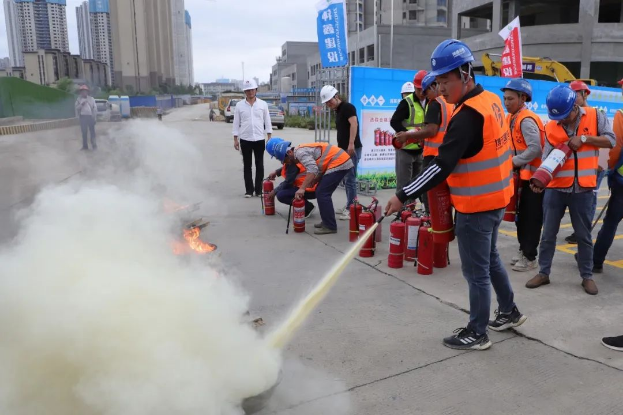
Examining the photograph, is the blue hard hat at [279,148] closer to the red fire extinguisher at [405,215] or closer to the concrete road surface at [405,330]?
the concrete road surface at [405,330]

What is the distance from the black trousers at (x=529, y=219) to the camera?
4875 millimetres

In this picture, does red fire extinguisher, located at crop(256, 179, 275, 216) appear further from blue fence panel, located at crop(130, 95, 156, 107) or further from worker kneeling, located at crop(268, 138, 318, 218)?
blue fence panel, located at crop(130, 95, 156, 107)

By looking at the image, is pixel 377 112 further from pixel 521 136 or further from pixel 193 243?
pixel 193 243

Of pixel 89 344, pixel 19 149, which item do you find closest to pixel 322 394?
pixel 89 344

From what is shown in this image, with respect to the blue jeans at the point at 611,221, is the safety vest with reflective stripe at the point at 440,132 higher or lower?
higher

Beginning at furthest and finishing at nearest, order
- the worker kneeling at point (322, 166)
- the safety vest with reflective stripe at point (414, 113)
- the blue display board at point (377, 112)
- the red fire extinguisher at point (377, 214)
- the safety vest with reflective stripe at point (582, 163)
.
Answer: the blue display board at point (377, 112)
the worker kneeling at point (322, 166)
the safety vest with reflective stripe at point (414, 113)
the red fire extinguisher at point (377, 214)
the safety vest with reflective stripe at point (582, 163)

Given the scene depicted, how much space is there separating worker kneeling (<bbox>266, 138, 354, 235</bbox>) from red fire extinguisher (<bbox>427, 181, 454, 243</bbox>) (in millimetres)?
2963

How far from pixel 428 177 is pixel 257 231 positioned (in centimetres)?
384

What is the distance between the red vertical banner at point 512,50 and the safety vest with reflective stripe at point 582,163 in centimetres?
920

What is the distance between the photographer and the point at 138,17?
477cm

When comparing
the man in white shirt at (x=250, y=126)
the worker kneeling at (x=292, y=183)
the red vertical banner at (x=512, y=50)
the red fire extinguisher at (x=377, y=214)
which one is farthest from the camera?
the red vertical banner at (x=512, y=50)

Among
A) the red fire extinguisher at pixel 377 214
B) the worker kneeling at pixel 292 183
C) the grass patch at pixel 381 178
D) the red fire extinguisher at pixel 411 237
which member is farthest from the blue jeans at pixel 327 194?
the grass patch at pixel 381 178

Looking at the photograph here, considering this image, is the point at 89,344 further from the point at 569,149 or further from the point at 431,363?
the point at 569,149

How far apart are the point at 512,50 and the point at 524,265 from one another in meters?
9.59
